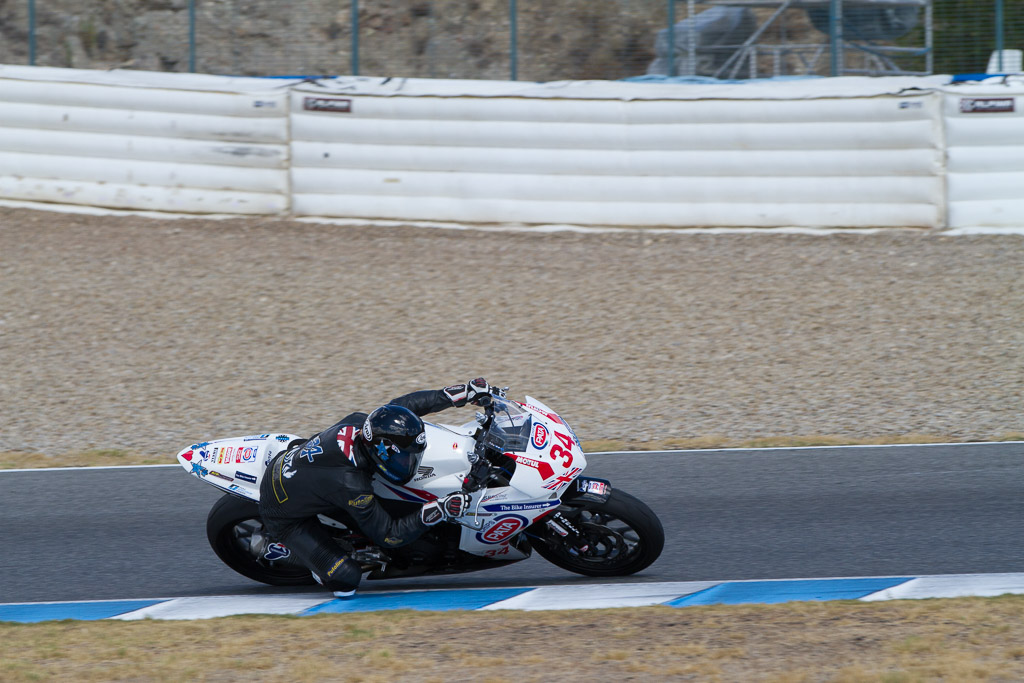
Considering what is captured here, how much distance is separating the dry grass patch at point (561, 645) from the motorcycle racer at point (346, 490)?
0.40 m

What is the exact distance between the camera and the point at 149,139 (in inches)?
572

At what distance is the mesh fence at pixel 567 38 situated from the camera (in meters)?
16.1

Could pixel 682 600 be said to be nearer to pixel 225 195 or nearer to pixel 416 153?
pixel 416 153

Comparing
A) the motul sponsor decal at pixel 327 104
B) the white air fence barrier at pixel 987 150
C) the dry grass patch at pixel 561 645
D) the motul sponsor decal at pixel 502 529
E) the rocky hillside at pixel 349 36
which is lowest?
the dry grass patch at pixel 561 645

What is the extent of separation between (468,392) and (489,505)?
70 cm

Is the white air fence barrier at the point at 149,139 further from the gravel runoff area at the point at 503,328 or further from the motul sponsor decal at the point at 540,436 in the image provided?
the motul sponsor decal at the point at 540,436

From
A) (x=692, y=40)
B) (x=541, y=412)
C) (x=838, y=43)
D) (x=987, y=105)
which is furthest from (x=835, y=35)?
(x=541, y=412)

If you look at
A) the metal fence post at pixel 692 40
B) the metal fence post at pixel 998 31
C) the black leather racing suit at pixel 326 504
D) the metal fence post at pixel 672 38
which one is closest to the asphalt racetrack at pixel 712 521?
the black leather racing suit at pixel 326 504

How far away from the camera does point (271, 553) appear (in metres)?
6.31

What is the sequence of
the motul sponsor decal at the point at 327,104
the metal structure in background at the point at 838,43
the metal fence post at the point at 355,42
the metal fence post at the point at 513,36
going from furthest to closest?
1. the metal fence post at the point at 355,42
2. the metal fence post at the point at 513,36
3. the metal structure in background at the point at 838,43
4. the motul sponsor decal at the point at 327,104

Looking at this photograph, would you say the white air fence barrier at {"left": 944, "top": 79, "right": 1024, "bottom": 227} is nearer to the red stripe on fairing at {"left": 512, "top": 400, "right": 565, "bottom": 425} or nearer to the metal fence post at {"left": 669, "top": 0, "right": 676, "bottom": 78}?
the metal fence post at {"left": 669, "top": 0, "right": 676, "bottom": 78}

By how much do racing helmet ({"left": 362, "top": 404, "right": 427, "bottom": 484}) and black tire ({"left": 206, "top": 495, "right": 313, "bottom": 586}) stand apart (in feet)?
→ 2.94

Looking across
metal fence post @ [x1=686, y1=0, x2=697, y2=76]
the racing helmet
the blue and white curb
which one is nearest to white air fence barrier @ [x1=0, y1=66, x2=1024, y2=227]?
metal fence post @ [x1=686, y1=0, x2=697, y2=76]

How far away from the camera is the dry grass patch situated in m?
4.61
